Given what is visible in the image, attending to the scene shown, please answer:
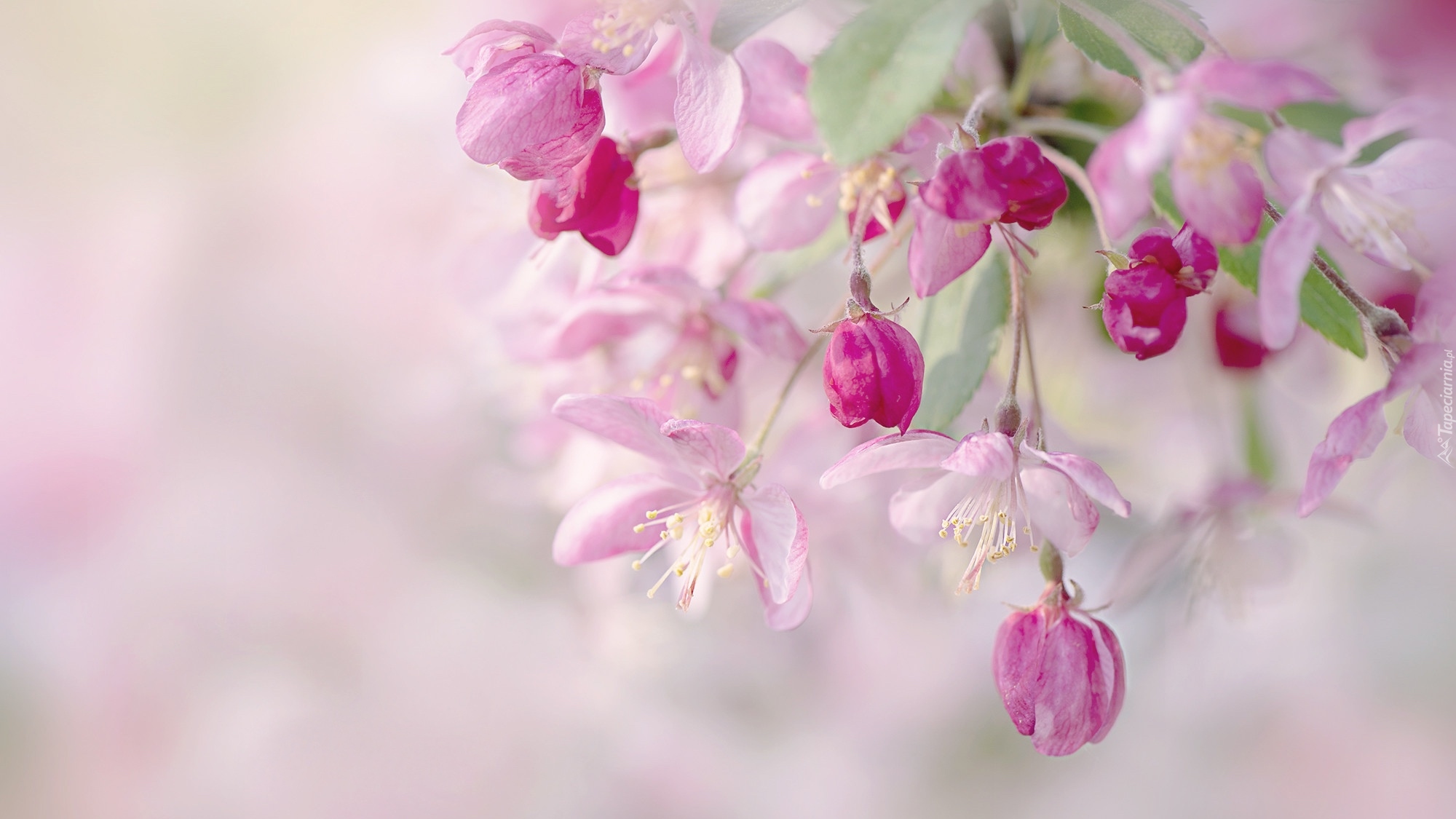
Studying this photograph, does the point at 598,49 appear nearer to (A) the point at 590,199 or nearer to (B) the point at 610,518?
(A) the point at 590,199

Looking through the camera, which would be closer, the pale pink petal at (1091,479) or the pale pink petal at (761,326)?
the pale pink petal at (1091,479)

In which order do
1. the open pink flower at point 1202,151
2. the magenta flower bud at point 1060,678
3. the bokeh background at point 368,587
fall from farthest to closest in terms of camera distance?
1. the bokeh background at point 368,587
2. the magenta flower bud at point 1060,678
3. the open pink flower at point 1202,151

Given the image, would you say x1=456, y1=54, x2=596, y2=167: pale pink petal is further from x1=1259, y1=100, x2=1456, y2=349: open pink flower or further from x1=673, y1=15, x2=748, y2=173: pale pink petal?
x1=1259, y1=100, x2=1456, y2=349: open pink flower

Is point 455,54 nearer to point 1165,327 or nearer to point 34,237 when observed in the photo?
point 1165,327

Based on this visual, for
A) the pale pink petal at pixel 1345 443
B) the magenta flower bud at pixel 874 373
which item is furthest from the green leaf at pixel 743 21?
the pale pink petal at pixel 1345 443

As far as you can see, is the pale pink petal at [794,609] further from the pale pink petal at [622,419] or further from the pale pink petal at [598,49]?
the pale pink petal at [598,49]

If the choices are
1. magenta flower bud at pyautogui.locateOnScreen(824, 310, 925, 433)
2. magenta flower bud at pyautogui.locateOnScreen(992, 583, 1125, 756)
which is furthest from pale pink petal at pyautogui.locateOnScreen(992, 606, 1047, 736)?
magenta flower bud at pyautogui.locateOnScreen(824, 310, 925, 433)

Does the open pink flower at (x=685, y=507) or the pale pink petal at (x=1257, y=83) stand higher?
the pale pink petal at (x=1257, y=83)

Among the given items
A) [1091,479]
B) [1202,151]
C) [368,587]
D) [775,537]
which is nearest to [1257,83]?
[1202,151]
